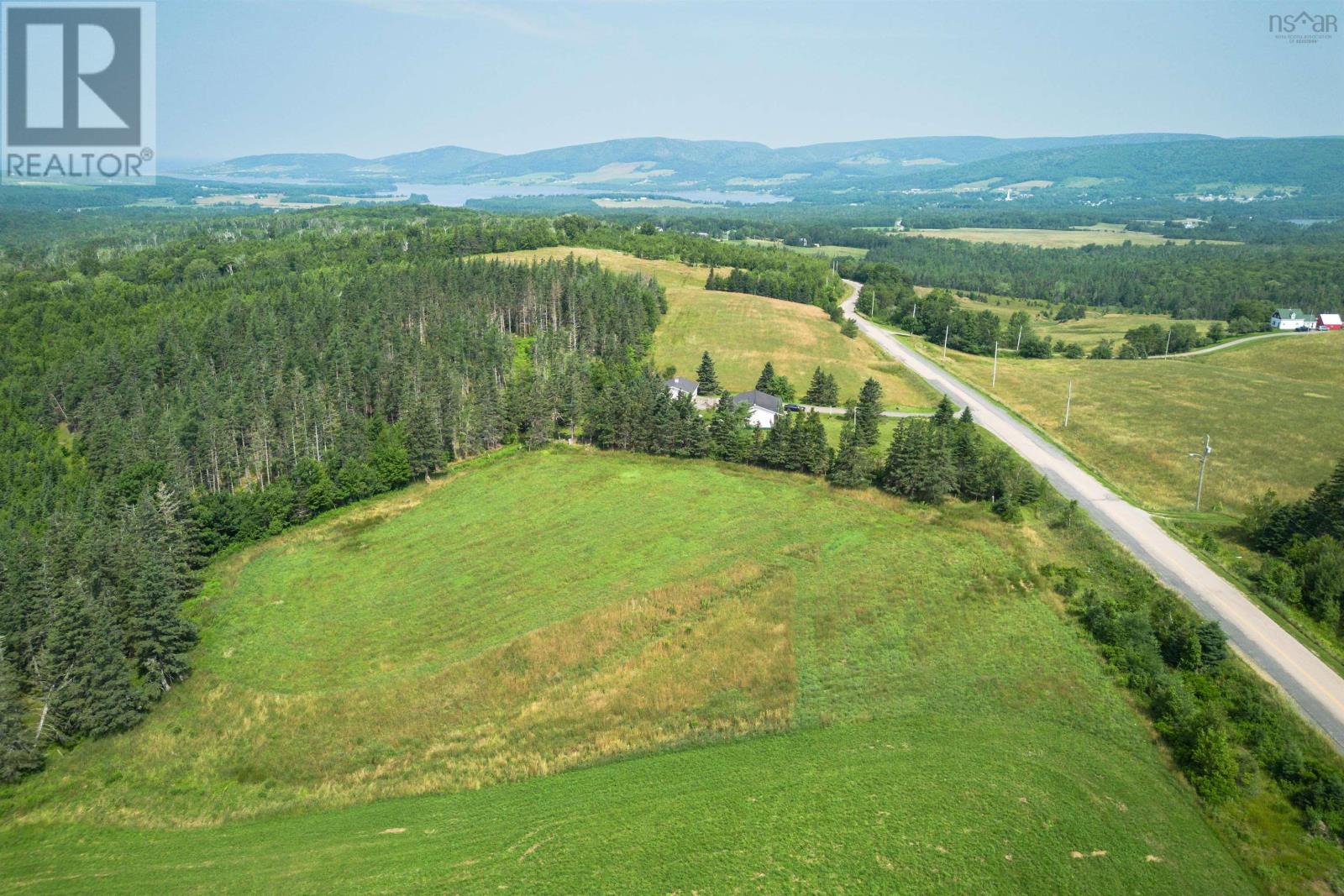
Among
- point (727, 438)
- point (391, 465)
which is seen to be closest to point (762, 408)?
point (727, 438)

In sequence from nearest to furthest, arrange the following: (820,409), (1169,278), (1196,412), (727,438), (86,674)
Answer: (86,674) → (727,438) → (1196,412) → (820,409) → (1169,278)

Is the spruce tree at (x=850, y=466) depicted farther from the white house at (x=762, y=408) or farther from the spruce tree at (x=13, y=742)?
the spruce tree at (x=13, y=742)

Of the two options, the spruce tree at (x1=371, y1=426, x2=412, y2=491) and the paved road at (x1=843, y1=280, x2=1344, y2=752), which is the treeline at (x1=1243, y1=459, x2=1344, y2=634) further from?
the spruce tree at (x1=371, y1=426, x2=412, y2=491)

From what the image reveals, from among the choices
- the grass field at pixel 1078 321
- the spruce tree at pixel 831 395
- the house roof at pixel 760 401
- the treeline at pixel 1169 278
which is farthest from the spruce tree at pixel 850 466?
the treeline at pixel 1169 278

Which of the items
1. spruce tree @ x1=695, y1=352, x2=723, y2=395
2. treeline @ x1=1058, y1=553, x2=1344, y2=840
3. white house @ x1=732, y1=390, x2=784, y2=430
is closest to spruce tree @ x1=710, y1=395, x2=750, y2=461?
white house @ x1=732, y1=390, x2=784, y2=430

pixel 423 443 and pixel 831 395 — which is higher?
pixel 831 395

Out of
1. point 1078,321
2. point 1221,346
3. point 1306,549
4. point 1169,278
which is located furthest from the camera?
point 1169,278

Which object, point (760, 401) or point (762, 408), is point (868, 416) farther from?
point (760, 401)
